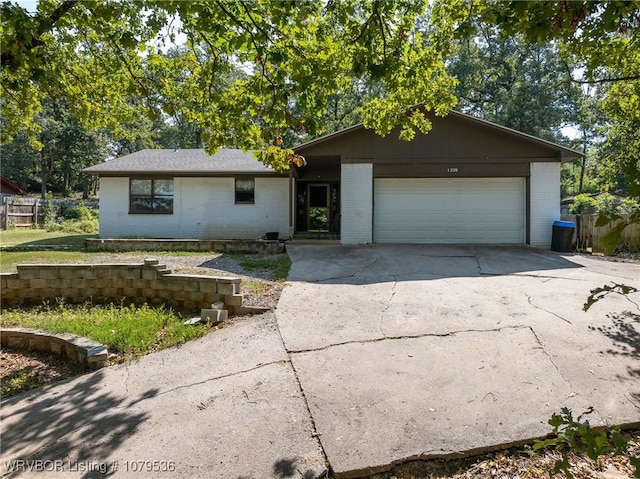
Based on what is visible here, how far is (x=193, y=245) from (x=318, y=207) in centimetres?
649

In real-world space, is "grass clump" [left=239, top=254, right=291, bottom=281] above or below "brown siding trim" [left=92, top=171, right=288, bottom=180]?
below

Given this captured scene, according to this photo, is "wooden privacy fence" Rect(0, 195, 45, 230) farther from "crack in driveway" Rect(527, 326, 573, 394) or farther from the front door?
"crack in driveway" Rect(527, 326, 573, 394)

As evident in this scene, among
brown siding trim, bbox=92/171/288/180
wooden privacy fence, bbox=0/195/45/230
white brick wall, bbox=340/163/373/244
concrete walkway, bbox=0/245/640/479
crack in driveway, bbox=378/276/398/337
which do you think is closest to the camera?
concrete walkway, bbox=0/245/640/479

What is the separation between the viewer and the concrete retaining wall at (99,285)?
629cm

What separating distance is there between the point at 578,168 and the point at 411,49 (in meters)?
44.0

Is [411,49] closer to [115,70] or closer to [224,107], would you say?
[224,107]

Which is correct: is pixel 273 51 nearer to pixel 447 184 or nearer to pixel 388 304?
pixel 388 304

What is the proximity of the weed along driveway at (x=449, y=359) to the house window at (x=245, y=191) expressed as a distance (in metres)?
7.71

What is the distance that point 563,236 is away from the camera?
37.7ft

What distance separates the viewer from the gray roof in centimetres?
1424

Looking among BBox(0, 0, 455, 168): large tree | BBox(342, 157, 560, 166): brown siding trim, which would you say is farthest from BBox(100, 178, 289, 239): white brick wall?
BBox(0, 0, 455, 168): large tree

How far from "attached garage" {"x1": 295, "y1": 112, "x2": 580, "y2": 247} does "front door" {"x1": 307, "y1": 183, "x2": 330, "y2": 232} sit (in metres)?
4.60

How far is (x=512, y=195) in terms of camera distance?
12.2 m

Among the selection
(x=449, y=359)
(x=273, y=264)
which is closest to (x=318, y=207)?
(x=273, y=264)
